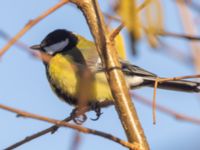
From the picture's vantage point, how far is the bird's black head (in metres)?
2.96

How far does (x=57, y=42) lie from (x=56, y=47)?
1.3 inches

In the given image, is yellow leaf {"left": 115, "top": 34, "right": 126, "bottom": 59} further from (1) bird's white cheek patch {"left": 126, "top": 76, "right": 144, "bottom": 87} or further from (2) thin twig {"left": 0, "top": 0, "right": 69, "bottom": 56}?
(1) bird's white cheek patch {"left": 126, "top": 76, "right": 144, "bottom": 87}

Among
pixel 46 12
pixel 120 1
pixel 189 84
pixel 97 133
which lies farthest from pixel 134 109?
pixel 189 84

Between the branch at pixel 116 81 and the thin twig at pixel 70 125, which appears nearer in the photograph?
the thin twig at pixel 70 125

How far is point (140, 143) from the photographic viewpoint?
3.51 feet

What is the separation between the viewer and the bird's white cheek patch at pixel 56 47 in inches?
115

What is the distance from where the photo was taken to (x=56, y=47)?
9.75 feet

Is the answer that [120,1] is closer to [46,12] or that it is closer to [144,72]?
→ [46,12]

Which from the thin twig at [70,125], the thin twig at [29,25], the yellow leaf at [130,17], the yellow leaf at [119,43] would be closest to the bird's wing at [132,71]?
the yellow leaf at [119,43]

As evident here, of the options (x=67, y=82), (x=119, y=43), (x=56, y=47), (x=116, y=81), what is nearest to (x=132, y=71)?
(x=67, y=82)

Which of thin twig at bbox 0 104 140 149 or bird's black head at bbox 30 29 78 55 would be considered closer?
thin twig at bbox 0 104 140 149

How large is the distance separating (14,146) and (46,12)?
331 mm

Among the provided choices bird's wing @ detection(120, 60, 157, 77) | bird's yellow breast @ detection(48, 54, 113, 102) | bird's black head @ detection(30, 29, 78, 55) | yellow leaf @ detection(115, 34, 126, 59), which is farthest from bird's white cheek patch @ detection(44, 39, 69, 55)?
yellow leaf @ detection(115, 34, 126, 59)

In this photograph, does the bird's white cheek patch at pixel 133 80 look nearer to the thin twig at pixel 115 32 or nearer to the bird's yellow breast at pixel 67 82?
the bird's yellow breast at pixel 67 82
